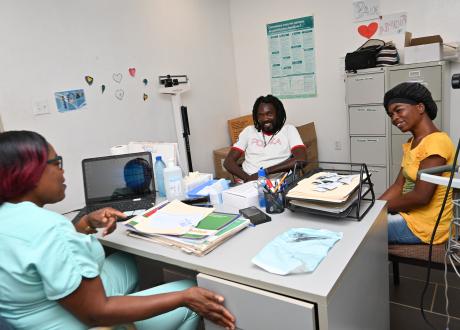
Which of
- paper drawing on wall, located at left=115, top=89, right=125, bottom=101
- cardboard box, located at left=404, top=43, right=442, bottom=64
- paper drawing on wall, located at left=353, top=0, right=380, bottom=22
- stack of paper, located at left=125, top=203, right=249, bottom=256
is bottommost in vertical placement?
stack of paper, located at left=125, top=203, right=249, bottom=256

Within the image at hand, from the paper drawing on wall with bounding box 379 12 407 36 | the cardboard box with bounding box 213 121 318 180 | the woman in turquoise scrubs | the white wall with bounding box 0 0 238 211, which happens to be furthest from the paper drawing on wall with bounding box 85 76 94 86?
the paper drawing on wall with bounding box 379 12 407 36

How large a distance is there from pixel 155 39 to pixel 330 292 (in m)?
3.04

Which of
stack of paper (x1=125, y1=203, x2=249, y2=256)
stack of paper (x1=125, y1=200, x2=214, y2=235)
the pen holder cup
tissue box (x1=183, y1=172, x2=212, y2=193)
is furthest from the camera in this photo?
tissue box (x1=183, y1=172, x2=212, y2=193)

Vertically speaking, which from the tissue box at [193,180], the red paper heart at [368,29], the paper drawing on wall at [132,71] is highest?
the red paper heart at [368,29]

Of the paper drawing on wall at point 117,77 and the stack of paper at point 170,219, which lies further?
the paper drawing on wall at point 117,77

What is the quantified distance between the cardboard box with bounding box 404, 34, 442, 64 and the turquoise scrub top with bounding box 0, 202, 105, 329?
3.12 metres

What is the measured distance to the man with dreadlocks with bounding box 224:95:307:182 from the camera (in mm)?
2721

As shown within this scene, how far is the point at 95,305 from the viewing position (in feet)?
3.26

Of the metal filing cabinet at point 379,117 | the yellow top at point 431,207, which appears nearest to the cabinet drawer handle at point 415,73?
the metal filing cabinet at point 379,117

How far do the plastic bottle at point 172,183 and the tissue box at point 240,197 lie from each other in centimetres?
30

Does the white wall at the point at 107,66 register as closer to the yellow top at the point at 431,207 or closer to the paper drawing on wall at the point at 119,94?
Answer: the paper drawing on wall at the point at 119,94

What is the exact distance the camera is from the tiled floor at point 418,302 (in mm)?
1888

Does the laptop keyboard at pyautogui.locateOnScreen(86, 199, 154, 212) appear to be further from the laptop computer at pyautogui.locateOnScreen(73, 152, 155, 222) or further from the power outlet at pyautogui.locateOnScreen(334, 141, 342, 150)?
the power outlet at pyautogui.locateOnScreen(334, 141, 342, 150)

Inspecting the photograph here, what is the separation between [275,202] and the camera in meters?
1.54
